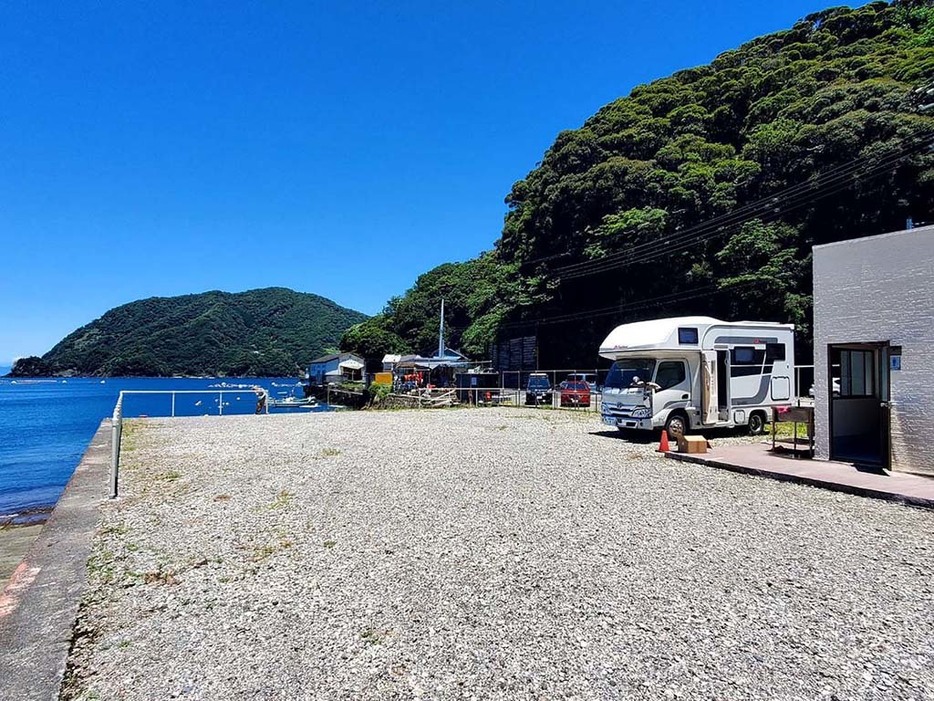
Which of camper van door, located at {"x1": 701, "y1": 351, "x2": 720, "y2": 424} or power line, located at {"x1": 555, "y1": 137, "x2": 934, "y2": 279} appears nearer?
camper van door, located at {"x1": 701, "y1": 351, "x2": 720, "y2": 424}

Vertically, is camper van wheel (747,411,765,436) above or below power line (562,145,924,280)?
below

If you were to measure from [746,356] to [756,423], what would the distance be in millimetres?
1994

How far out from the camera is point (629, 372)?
48.9 ft

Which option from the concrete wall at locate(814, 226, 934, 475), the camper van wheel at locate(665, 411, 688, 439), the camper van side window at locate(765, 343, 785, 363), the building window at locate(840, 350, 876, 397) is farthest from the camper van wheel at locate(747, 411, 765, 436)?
the concrete wall at locate(814, 226, 934, 475)

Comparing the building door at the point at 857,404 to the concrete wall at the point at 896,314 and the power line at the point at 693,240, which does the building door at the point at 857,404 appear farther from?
the power line at the point at 693,240

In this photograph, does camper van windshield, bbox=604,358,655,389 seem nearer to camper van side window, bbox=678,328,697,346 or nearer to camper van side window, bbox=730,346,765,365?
camper van side window, bbox=678,328,697,346

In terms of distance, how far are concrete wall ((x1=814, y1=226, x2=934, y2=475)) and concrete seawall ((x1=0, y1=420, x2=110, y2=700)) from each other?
10563 millimetres

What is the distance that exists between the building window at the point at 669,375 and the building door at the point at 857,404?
359cm

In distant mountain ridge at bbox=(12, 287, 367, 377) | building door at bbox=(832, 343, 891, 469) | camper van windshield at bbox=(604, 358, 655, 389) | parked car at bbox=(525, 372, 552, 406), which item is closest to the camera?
building door at bbox=(832, 343, 891, 469)

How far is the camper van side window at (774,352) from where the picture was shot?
15.8 metres

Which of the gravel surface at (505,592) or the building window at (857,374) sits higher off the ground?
the building window at (857,374)

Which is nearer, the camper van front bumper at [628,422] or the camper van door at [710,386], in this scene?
the camper van front bumper at [628,422]

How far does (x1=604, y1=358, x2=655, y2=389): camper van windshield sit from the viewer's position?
47.7 feet

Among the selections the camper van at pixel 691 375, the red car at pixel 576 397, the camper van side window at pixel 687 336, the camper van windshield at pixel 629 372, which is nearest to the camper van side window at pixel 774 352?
the camper van at pixel 691 375
